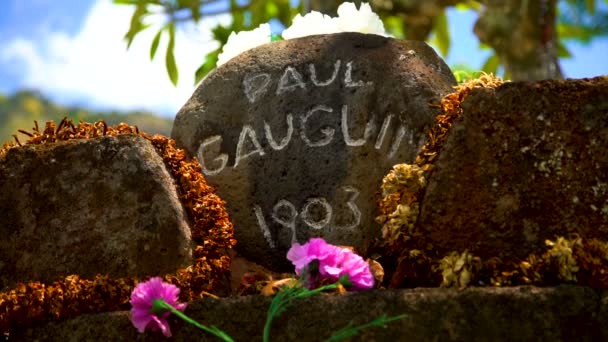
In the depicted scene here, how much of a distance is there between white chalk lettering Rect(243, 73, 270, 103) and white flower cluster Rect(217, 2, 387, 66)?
1.27 ft

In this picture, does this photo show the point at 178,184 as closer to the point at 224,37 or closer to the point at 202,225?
the point at 202,225

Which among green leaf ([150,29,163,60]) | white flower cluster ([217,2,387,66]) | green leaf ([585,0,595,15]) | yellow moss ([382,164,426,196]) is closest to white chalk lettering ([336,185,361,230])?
yellow moss ([382,164,426,196])

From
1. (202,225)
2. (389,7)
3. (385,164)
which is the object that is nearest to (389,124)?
(385,164)

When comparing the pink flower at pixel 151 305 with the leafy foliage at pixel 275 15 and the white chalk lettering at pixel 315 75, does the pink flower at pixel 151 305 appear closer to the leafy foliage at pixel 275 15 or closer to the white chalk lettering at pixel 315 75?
the white chalk lettering at pixel 315 75

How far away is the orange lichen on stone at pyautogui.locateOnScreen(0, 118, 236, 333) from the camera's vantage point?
2801 millimetres

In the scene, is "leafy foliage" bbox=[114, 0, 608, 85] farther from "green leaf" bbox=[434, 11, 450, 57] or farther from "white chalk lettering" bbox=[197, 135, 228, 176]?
"white chalk lettering" bbox=[197, 135, 228, 176]

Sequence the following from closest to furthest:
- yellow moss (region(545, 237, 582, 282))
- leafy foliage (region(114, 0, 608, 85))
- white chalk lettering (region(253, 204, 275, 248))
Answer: yellow moss (region(545, 237, 582, 282)), white chalk lettering (region(253, 204, 275, 248)), leafy foliage (region(114, 0, 608, 85))

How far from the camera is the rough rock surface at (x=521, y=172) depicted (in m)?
2.63

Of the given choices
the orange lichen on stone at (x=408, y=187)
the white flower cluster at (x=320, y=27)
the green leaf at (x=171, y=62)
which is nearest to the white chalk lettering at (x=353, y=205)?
the orange lichen on stone at (x=408, y=187)

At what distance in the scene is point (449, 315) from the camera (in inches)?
94.3

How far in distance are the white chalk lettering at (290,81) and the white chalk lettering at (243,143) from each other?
0.65 feet

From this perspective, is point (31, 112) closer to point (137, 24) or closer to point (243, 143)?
point (137, 24)

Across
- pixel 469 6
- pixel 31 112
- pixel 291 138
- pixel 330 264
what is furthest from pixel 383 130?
pixel 31 112

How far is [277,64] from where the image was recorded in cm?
357
